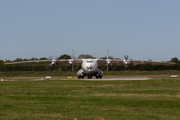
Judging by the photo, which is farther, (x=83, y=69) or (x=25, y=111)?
(x=83, y=69)

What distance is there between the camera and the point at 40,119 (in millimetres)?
10234

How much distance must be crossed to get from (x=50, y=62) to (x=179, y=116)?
173 feet

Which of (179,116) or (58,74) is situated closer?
(179,116)

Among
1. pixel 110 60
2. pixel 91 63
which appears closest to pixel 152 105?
pixel 91 63

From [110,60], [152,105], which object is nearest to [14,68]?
[110,60]

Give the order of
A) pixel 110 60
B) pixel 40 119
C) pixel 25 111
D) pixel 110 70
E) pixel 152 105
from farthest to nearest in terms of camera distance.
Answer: pixel 110 70 → pixel 110 60 → pixel 152 105 → pixel 25 111 → pixel 40 119

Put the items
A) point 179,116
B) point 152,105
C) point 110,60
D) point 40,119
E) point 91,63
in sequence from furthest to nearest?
1. point 110,60
2. point 91,63
3. point 152,105
4. point 179,116
5. point 40,119

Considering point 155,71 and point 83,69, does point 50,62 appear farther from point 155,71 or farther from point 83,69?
point 155,71

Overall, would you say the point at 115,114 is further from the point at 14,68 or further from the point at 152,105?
the point at 14,68

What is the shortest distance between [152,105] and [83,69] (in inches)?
1516

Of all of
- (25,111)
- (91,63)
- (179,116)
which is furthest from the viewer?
(91,63)

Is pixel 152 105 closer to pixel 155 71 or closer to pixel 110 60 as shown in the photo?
pixel 110 60

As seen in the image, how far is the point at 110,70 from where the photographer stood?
8638 cm

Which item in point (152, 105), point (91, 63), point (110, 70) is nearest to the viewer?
point (152, 105)
